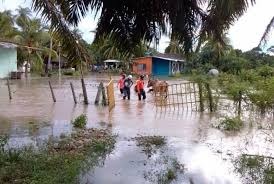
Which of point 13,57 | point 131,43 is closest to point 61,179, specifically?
point 131,43

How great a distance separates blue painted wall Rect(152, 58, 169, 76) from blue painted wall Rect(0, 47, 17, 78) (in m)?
21.6

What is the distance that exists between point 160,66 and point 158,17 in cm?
5371

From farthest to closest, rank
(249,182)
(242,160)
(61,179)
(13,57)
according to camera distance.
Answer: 1. (13,57)
2. (242,160)
3. (249,182)
4. (61,179)

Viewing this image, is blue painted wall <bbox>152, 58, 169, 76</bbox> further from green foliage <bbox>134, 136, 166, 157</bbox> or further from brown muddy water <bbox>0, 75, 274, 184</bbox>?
green foliage <bbox>134, 136, 166, 157</bbox>

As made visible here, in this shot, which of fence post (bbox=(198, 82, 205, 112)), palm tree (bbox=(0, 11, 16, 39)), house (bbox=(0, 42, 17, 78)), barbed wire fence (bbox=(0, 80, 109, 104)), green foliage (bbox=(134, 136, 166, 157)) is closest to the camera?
green foliage (bbox=(134, 136, 166, 157))

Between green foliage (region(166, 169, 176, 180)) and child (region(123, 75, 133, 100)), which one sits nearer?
green foliage (region(166, 169, 176, 180))

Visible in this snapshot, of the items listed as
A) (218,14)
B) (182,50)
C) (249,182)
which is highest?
(218,14)

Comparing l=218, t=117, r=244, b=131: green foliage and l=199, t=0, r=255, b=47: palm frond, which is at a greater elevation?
l=199, t=0, r=255, b=47: palm frond

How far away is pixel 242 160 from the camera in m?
8.19

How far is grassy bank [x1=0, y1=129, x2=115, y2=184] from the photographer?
21.9 ft

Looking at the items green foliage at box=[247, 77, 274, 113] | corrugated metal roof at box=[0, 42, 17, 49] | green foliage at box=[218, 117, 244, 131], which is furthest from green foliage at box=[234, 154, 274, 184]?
corrugated metal roof at box=[0, 42, 17, 49]

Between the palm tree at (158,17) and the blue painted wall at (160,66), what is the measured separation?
5270cm

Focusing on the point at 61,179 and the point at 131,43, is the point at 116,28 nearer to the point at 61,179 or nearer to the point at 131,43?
the point at 131,43

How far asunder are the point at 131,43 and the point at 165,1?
792mm
